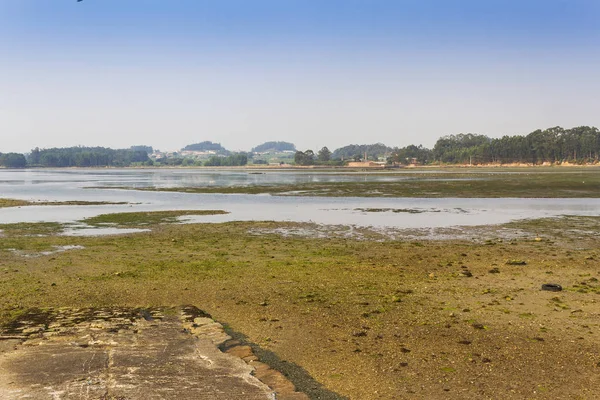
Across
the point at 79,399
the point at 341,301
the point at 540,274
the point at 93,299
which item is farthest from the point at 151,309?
the point at 540,274

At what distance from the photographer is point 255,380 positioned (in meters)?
9.27

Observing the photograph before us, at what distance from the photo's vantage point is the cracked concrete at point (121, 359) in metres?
8.72

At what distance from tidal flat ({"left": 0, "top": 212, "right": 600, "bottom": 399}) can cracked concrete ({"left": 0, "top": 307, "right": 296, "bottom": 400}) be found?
39.1 inches

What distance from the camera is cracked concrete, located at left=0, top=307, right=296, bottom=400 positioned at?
28.6ft

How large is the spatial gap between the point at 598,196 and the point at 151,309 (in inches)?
2174

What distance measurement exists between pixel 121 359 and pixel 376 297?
292 inches

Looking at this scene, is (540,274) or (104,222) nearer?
(540,274)

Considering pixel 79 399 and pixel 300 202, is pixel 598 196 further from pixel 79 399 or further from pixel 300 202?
pixel 79 399

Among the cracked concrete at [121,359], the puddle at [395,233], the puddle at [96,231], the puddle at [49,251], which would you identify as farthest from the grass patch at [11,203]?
the cracked concrete at [121,359]

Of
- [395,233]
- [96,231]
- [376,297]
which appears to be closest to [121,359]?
[376,297]

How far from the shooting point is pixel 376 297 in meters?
15.1

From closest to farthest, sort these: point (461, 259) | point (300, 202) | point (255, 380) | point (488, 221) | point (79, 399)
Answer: point (79, 399) → point (255, 380) → point (461, 259) → point (488, 221) → point (300, 202)

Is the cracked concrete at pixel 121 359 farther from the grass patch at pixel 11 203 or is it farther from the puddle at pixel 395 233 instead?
the grass patch at pixel 11 203

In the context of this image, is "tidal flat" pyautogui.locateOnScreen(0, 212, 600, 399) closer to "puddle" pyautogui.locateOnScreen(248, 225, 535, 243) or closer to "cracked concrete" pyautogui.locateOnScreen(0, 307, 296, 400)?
"puddle" pyautogui.locateOnScreen(248, 225, 535, 243)
